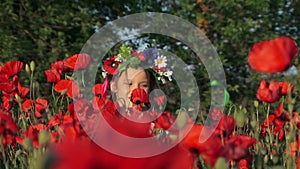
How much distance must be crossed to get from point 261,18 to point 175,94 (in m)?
1.05

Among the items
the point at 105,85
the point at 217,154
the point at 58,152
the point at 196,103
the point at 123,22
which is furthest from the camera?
the point at 123,22

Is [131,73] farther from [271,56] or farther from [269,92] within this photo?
[271,56]

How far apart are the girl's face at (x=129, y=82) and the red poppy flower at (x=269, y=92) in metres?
1.06

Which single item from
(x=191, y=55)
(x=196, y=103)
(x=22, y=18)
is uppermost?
(x=22, y=18)

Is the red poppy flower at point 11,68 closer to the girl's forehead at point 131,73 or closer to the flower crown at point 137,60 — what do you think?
the flower crown at point 137,60

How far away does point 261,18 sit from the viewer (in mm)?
5465

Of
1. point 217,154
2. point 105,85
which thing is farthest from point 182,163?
point 105,85

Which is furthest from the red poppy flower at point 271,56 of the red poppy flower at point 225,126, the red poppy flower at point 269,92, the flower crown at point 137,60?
the flower crown at point 137,60

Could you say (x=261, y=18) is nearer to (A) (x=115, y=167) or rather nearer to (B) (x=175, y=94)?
(B) (x=175, y=94)

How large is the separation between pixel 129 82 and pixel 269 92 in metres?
1.18

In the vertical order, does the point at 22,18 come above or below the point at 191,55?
above

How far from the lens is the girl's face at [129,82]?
2834 millimetres

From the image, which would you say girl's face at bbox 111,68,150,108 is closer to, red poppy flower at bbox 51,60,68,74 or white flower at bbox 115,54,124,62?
white flower at bbox 115,54,124,62

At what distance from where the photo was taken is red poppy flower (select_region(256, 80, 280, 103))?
1765 mm
